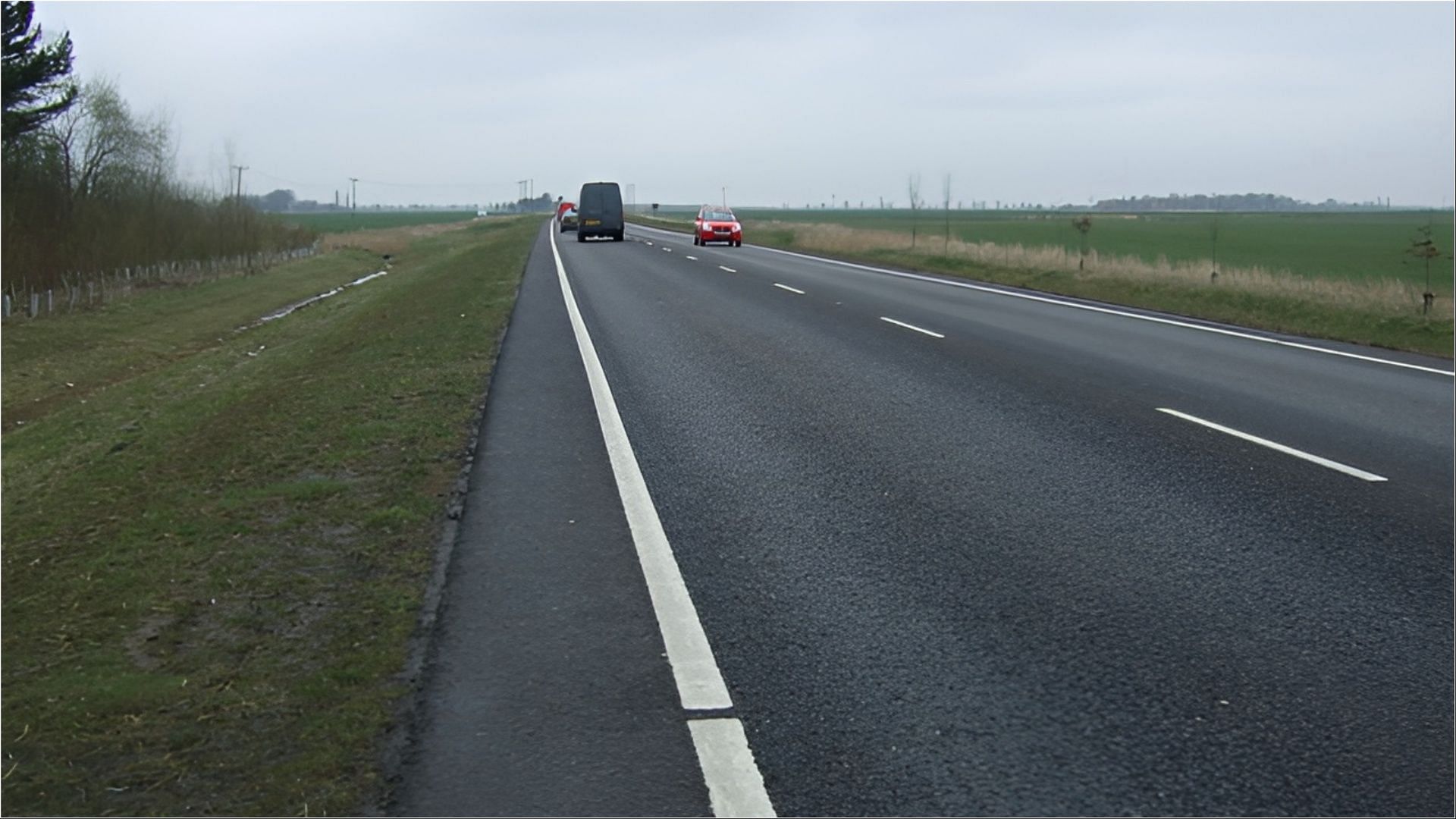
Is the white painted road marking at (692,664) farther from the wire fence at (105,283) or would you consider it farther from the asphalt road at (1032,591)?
the wire fence at (105,283)

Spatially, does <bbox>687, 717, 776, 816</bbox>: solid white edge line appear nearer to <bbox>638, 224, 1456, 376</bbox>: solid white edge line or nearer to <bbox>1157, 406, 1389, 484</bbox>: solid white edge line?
<bbox>1157, 406, 1389, 484</bbox>: solid white edge line

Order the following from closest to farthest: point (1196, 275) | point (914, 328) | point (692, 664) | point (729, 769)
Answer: point (729, 769) → point (692, 664) → point (914, 328) → point (1196, 275)

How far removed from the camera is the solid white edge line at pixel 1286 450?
8102 millimetres

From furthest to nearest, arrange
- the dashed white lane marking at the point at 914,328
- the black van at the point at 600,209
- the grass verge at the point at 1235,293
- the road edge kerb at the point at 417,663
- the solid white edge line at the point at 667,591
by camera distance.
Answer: the black van at the point at 600,209 < the grass verge at the point at 1235,293 < the dashed white lane marking at the point at 914,328 < the solid white edge line at the point at 667,591 < the road edge kerb at the point at 417,663

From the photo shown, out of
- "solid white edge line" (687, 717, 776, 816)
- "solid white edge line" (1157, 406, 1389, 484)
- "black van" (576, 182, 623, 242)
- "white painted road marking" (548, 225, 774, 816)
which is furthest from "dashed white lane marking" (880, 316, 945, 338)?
"black van" (576, 182, 623, 242)

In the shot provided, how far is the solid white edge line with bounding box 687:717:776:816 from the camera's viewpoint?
3588mm

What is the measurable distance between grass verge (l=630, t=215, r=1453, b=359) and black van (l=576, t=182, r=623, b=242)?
1725 cm

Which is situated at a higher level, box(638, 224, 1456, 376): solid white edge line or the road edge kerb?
box(638, 224, 1456, 376): solid white edge line

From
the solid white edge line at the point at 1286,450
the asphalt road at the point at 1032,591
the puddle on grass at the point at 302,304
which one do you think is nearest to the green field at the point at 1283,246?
the solid white edge line at the point at 1286,450

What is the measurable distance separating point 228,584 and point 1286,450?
23.3 feet

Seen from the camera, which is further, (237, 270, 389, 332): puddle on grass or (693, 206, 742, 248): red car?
(693, 206, 742, 248): red car

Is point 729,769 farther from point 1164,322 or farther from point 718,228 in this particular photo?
point 718,228

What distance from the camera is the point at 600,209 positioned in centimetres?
5597

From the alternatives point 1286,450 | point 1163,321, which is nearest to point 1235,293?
point 1163,321
